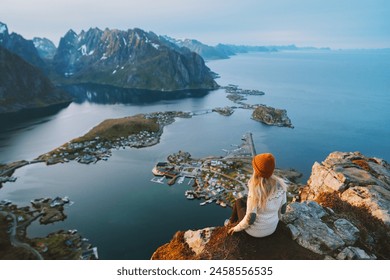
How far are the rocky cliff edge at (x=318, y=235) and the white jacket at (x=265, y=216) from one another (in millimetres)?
545

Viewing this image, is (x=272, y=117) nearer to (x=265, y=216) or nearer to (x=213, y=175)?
(x=213, y=175)

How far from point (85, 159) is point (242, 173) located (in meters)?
69.6

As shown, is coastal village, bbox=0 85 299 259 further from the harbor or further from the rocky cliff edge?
the rocky cliff edge

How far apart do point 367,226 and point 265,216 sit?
9.71 m

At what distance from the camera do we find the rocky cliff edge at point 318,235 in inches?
439

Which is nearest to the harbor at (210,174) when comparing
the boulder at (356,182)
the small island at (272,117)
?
the boulder at (356,182)

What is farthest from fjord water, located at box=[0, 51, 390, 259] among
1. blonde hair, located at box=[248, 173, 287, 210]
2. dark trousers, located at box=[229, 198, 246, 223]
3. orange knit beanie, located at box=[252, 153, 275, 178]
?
orange knit beanie, located at box=[252, 153, 275, 178]

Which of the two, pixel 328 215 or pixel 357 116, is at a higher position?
pixel 328 215

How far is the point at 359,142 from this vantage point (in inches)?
5374

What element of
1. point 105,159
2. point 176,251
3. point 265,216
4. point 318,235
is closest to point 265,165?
point 265,216
